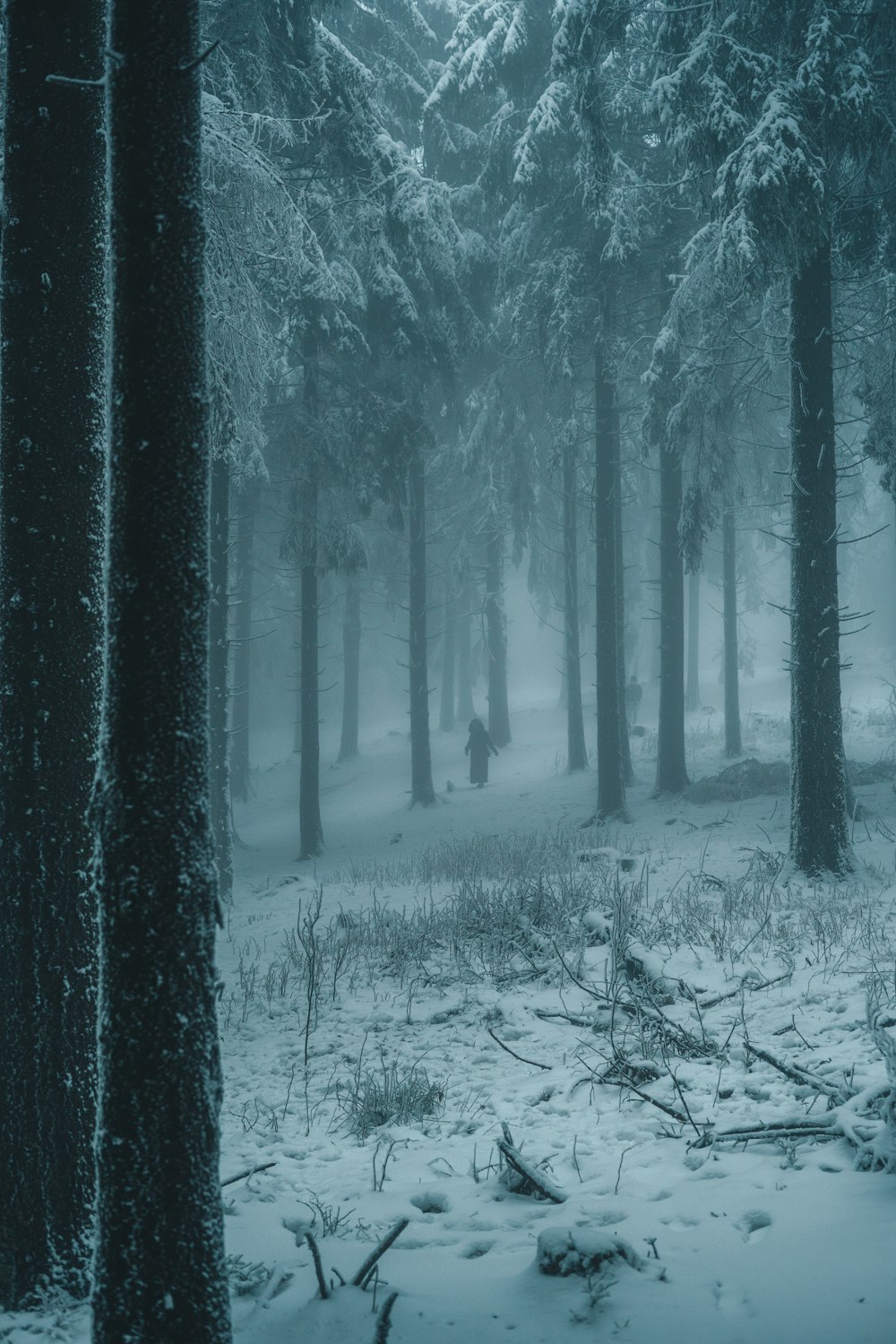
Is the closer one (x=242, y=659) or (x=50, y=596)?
(x=50, y=596)

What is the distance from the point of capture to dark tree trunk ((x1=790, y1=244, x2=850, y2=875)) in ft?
29.6

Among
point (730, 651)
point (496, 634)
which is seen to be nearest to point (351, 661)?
point (496, 634)

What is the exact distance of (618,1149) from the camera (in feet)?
12.5

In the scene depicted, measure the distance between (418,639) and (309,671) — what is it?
3738 millimetres

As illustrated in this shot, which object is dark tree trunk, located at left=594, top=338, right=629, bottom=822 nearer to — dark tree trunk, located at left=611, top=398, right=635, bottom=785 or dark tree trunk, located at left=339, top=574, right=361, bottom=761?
dark tree trunk, located at left=611, top=398, right=635, bottom=785

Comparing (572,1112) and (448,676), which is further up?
(448,676)

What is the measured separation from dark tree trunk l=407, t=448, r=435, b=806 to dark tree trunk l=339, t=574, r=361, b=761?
6.51 metres

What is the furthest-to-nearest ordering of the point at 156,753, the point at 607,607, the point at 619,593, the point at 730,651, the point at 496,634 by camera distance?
the point at 496,634
the point at 730,651
the point at 619,593
the point at 607,607
the point at 156,753

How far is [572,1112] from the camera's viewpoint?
4262 mm

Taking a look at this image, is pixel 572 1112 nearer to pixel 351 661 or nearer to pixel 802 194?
pixel 802 194

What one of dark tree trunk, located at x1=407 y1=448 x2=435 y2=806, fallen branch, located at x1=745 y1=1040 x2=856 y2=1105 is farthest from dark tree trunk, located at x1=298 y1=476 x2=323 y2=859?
fallen branch, located at x1=745 y1=1040 x2=856 y2=1105

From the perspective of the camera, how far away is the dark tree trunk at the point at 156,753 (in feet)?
7.48

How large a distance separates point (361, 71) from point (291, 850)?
45.5 feet

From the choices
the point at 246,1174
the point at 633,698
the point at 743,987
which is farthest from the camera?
the point at 633,698
